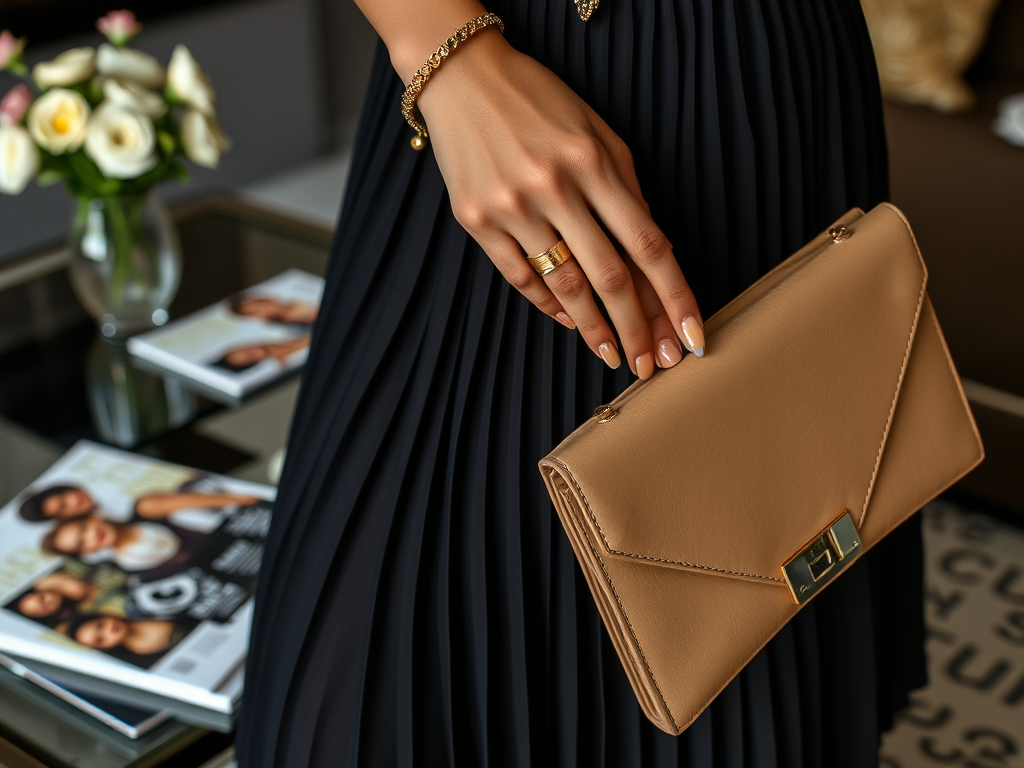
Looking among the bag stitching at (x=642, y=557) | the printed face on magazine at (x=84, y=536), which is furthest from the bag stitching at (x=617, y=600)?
the printed face on magazine at (x=84, y=536)

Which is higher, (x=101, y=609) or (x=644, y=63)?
(x=644, y=63)

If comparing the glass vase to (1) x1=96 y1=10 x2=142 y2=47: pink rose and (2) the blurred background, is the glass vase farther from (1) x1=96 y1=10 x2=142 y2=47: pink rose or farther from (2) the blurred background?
(1) x1=96 y1=10 x2=142 y2=47: pink rose

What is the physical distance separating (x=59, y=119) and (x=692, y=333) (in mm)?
985

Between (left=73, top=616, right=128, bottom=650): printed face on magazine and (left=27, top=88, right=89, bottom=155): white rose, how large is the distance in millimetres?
613

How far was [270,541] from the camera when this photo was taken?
842 millimetres

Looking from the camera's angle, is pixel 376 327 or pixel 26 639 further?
pixel 26 639

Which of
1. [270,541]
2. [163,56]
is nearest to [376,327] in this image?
[270,541]

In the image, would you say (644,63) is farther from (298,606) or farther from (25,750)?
(25,750)

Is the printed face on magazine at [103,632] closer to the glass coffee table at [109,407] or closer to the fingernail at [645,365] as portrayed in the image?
the glass coffee table at [109,407]

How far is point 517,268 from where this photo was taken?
610 millimetres

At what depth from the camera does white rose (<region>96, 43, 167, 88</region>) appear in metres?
1.37

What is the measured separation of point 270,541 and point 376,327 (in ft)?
0.67

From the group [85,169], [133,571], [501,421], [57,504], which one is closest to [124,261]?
[85,169]

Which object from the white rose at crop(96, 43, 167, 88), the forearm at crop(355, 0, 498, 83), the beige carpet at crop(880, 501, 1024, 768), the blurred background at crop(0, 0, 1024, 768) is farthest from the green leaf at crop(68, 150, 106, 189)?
the beige carpet at crop(880, 501, 1024, 768)
